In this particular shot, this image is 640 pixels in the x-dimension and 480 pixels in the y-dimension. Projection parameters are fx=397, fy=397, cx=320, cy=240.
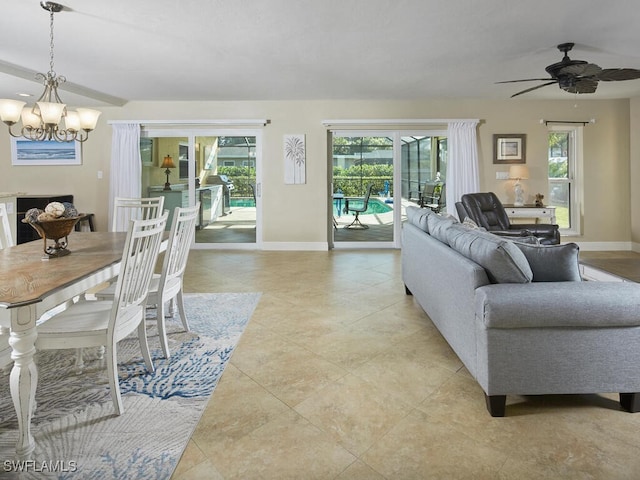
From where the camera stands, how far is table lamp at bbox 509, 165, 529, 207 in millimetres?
6109

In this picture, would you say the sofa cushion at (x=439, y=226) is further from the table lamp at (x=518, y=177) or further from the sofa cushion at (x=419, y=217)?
the table lamp at (x=518, y=177)

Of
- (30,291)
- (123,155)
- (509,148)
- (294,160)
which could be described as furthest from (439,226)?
(123,155)

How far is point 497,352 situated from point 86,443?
1804mm

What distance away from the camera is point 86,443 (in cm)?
164

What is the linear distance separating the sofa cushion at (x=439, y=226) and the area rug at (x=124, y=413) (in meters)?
1.60

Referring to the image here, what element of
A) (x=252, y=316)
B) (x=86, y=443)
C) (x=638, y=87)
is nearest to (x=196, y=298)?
(x=252, y=316)

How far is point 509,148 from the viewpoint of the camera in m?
6.40

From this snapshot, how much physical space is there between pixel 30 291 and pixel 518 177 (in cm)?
631

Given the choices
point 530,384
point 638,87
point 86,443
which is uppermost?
point 638,87

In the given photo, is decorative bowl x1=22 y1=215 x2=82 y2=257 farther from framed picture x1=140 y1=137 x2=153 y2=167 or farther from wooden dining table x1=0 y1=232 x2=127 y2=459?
framed picture x1=140 y1=137 x2=153 y2=167

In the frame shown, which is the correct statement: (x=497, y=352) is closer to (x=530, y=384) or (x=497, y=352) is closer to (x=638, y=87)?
(x=530, y=384)

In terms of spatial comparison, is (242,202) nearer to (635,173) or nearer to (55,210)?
(55,210)

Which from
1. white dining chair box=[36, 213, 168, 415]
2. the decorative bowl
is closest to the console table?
white dining chair box=[36, 213, 168, 415]

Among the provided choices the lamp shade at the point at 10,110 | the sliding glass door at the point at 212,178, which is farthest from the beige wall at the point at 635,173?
the lamp shade at the point at 10,110
